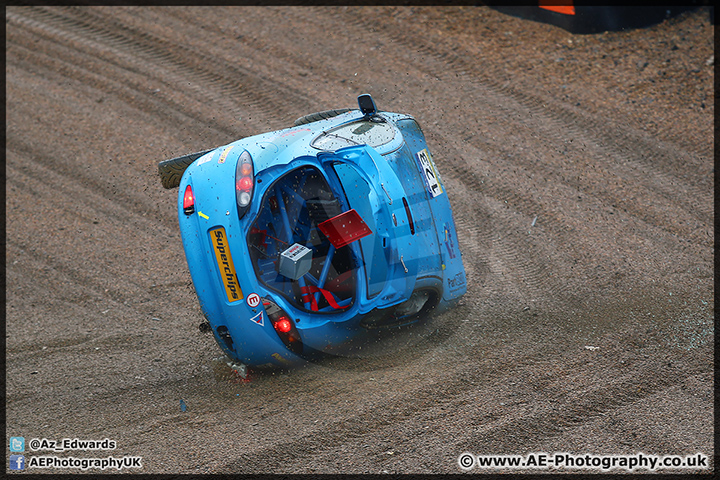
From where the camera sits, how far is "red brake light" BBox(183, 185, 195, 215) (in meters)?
4.91

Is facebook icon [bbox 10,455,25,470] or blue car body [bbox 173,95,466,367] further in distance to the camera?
blue car body [bbox 173,95,466,367]

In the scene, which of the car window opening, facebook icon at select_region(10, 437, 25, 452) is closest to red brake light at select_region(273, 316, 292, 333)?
the car window opening

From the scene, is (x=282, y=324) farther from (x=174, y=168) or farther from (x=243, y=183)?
(x=174, y=168)

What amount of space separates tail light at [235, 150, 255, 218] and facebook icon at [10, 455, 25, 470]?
2.47 meters

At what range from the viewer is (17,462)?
4625mm

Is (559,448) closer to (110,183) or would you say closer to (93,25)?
(110,183)

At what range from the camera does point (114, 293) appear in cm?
647

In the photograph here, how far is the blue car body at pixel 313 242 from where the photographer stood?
4.73 m

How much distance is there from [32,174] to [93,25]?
11.8 ft

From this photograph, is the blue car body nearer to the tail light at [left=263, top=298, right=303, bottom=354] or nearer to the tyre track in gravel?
the tail light at [left=263, top=298, right=303, bottom=354]

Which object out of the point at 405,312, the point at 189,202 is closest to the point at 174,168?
the point at 189,202

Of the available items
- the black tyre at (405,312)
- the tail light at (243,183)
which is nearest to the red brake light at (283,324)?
the black tyre at (405,312)

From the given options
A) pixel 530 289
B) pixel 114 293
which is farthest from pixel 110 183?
pixel 530 289

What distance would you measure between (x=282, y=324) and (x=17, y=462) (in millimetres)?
2233
